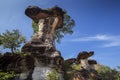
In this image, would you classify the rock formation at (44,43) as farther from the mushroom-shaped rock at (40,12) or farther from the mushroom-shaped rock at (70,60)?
the mushroom-shaped rock at (70,60)

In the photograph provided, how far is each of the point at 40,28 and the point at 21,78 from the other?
11.0 metres

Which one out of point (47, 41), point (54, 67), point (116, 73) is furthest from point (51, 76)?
point (116, 73)

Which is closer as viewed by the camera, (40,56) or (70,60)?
(40,56)

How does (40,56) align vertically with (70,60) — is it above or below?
below

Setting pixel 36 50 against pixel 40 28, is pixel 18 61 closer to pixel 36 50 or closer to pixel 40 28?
pixel 36 50

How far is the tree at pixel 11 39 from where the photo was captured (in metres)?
45.2

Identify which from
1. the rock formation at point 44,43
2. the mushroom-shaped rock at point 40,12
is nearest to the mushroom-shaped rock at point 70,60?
the rock formation at point 44,43

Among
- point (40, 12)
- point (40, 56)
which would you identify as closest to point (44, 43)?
point (40, 56)

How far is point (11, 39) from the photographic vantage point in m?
45.8

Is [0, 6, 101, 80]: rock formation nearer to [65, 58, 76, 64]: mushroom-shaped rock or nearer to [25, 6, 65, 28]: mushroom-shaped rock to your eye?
[25, 6, 65, 28]: mushroom-shaped rock

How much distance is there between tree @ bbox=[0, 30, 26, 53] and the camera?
148ft

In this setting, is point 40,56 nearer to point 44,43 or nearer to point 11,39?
point 44,43

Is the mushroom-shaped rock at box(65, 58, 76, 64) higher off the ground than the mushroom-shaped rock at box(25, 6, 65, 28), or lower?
lower

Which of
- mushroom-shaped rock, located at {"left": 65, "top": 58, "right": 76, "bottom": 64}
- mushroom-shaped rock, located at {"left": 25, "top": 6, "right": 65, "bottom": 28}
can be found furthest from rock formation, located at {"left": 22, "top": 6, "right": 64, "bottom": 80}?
mushroom-shaped rock, located at {"left": 65, "top": 58, "right": 76, "bottom": 64}
